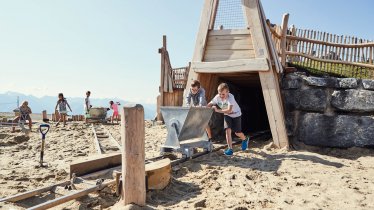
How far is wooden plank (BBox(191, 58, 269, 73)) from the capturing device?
7.38m

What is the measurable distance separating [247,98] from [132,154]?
942cm

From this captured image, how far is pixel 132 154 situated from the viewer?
3.45 metres

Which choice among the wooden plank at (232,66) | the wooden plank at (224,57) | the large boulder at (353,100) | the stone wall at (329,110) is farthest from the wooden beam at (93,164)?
the large boulder at (353,100)

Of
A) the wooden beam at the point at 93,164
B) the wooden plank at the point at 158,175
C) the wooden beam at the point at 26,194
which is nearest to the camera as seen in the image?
the wooden beam at the point at 26,194

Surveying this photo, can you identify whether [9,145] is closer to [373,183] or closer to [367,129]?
[373,183]

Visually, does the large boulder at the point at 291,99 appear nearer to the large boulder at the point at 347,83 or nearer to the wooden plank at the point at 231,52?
the large boulder at the point at 347,83

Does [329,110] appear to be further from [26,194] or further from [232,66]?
[26,194]

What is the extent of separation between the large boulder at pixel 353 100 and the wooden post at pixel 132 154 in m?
6.14

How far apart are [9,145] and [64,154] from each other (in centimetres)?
263

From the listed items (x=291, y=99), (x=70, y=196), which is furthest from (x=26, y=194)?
(x=291, y=99)

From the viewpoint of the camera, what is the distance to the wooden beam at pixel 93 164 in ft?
15.4

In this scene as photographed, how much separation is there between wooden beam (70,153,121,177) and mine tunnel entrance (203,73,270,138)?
175 inches

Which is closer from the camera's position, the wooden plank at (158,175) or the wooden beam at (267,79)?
the wooden plank at (158,175)

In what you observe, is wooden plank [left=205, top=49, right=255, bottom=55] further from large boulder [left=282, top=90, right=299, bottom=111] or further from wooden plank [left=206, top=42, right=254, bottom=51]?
large boulder [left=282, top=90, right=299, bottom=111]
